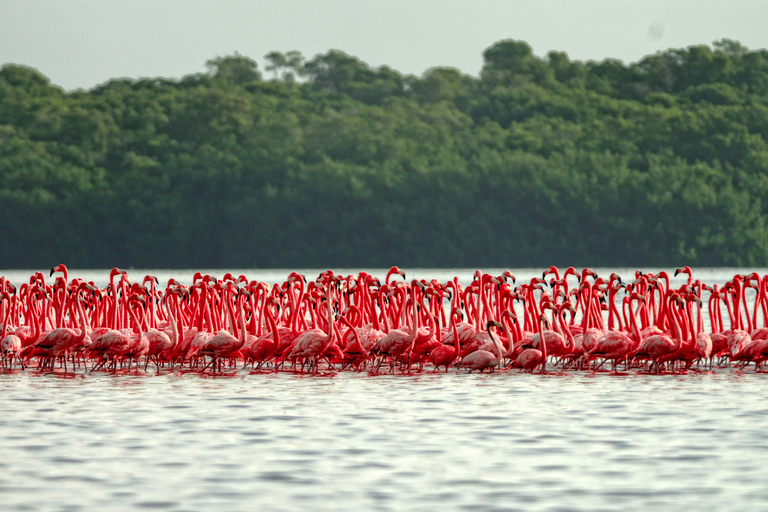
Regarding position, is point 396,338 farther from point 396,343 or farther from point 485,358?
point 485,358

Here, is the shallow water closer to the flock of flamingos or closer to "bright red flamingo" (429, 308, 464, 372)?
the flock of flamingos

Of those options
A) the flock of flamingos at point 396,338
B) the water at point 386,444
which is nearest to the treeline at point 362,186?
the flock of flamingos at point 396,338

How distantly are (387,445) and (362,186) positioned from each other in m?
70.3

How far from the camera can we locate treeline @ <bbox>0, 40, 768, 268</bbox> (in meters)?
77.8

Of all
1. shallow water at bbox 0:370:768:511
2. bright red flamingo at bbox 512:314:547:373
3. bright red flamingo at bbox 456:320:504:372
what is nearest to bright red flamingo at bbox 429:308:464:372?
bright red flamingo at bbox 456:320:504:372

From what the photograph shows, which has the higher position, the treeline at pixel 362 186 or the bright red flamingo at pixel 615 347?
the treeline at pixel 362 186

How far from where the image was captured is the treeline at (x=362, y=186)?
255 ft

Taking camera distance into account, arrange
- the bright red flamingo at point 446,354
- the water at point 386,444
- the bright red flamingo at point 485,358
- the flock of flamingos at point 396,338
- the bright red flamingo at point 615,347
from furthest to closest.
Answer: the bright red flamingo at point 446,354, the flock of flamingos at point 396,338, the bright red flamingo at point 615,347, the bright red flamingo at point 485,358, the water at point 386,444

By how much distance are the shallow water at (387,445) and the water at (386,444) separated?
0.02m

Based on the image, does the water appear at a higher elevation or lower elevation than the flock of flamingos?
lower

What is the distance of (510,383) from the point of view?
16.1m

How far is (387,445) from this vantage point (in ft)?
Result: 36.4

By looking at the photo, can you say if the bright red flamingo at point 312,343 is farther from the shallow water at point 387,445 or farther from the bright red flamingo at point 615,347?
the bright red flamingo at point 615,347

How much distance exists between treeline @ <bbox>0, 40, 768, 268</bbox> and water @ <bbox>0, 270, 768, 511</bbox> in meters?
62.7
